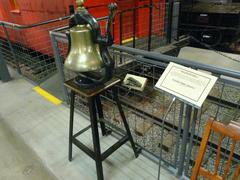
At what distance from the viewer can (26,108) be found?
2.67 metres

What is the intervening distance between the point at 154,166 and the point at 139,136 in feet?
2.71

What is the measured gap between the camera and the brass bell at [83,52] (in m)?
1.26

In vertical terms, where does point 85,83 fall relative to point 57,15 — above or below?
below

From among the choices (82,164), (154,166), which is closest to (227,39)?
(154,166)

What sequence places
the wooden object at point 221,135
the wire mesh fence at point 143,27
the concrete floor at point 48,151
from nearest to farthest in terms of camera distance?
1. the wooden object at point 221,135
2. the concrete floor at point 48,151
3. the wire mesh fence at point 143,27

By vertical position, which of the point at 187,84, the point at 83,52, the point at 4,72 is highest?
the point at 83,52

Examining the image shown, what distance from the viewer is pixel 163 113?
2465mm

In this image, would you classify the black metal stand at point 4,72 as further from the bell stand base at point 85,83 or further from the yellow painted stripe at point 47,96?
the bell stand base at point 85,83

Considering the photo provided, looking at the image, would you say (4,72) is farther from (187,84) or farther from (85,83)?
(187,84)

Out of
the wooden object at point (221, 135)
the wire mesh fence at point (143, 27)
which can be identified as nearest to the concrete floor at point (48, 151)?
the wooden object at point (221, 135)

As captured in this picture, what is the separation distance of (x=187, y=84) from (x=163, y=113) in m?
1.34

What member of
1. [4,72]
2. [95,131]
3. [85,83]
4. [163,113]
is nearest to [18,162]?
[95,131]

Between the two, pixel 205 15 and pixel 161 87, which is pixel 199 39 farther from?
pixel 161 87

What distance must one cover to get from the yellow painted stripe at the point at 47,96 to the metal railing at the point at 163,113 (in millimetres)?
290
